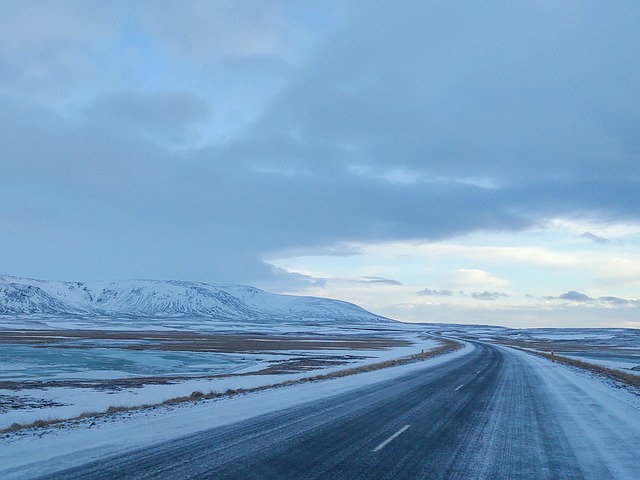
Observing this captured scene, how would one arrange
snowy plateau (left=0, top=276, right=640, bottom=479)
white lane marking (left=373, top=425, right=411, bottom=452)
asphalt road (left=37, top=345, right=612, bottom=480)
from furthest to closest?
white lane marking (left=373, top=425, right=411, bottom=452)
snowy plateau (left=0, top=276, right=640, bottom=479)
asphalt road (left=37, top=345, right=612, bottom=480)

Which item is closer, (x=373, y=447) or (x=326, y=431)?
(x=373, y=447)

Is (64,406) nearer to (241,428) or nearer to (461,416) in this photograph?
(241,428)

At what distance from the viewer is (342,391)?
22.1 m

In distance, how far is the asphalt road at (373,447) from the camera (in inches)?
360

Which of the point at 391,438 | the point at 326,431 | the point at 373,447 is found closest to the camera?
the point at 373,447

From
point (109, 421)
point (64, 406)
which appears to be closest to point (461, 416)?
point (109, 421)

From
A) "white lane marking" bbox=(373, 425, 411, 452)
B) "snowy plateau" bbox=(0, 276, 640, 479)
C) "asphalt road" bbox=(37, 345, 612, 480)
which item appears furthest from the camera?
"white lane marking" bbox=(373, 425, 411, 452)

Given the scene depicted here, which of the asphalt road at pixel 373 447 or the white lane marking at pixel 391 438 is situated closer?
the asphalt road at pixel 373 447

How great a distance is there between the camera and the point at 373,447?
36.9 ft

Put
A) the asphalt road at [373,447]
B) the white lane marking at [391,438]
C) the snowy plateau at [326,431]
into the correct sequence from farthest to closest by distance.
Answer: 1. the white lane marking at [391,438]
2. the snowy plateau at [326,431]
3. the asphalt road at [373,447]

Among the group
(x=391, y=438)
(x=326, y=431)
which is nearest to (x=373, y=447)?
(x=391, y=438)

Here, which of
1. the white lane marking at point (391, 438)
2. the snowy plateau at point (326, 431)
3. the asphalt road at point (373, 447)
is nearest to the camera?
the asphalt road at point (373, 447)

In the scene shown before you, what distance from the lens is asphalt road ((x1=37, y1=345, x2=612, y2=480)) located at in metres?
9.16

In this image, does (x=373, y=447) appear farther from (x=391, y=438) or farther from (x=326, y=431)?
(x=326, y=431)
